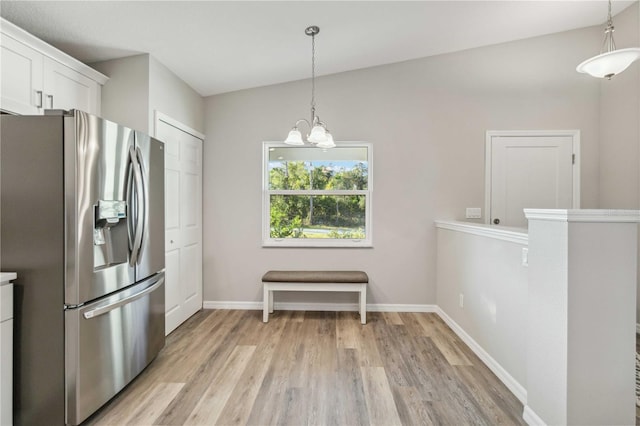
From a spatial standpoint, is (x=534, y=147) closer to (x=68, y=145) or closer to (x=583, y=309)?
(x=583, y=309)

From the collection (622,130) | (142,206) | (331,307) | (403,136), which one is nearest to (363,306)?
(331,307)

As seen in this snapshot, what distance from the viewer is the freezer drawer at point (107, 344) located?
1.58 meters

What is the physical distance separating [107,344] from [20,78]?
1.79m

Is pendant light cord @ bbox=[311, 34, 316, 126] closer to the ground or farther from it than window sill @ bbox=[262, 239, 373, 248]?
farther from it

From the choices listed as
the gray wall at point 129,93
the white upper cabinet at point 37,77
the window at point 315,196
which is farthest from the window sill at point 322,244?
the white upper cabinet at point 37,77

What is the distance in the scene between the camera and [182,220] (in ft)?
10.3

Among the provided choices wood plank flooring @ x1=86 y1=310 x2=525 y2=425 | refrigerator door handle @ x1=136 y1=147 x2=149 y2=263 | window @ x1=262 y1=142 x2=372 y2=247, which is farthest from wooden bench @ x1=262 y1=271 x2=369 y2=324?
refrigerator door handle @ x1=136 y1=147 x2=149 y2=263

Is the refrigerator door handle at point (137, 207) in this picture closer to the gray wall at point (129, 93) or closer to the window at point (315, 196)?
the gray wall at point (129, 93)

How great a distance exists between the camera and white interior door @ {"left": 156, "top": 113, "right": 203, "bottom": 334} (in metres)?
2.87

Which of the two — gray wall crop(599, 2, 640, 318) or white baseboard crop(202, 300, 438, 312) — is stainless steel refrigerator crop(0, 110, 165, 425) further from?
gray wall crop(599, 2, 640, 318)

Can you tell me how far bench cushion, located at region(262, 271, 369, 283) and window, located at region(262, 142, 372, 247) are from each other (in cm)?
39

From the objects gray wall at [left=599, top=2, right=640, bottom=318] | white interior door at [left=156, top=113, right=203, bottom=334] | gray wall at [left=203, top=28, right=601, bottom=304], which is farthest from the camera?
gray wall at [left=203, top=28, right=601, bottom=304]

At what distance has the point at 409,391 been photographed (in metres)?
1.97

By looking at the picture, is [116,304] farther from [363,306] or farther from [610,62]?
[610,62]
